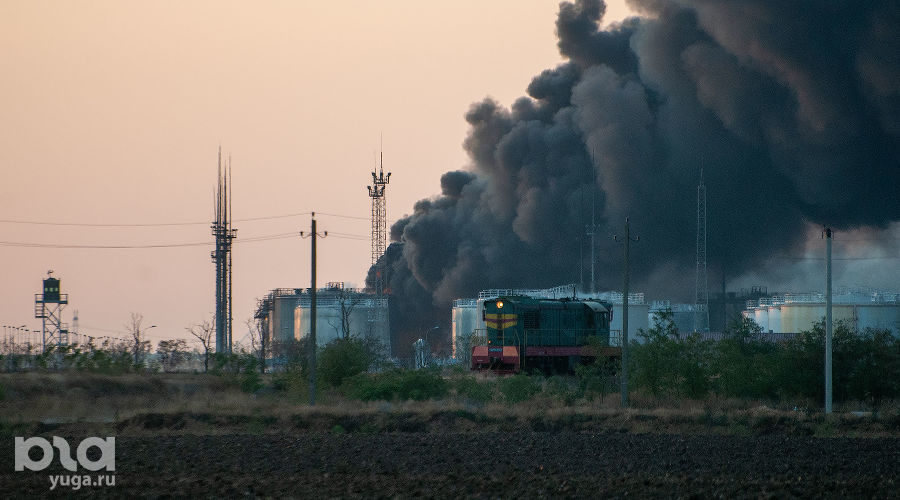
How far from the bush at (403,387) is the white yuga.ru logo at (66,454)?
460 inches

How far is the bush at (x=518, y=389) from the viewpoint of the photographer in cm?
3241

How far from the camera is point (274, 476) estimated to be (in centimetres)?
1670

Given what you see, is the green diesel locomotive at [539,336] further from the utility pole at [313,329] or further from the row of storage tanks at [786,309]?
the row of storage tanks at [786,309]

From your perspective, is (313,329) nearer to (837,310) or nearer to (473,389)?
(473,389)

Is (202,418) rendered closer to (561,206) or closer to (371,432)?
(371,432)

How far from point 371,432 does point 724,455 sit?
10352 millimetres

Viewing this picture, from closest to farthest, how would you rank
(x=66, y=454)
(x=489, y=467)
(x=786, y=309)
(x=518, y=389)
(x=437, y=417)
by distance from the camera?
1. (x=489, y=467)
2. (x=66, y=454)
3. (x=437, y=417)
4. (x=518, y=389)
5. (x=786, y=309)

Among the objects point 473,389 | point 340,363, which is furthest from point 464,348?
point 473,389

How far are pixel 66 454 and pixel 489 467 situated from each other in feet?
28.1

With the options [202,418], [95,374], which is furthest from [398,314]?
[202,418]

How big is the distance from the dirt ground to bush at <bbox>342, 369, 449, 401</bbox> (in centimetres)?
881

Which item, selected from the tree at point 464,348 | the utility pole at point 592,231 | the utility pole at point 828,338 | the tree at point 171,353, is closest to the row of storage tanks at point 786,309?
the utility pole at point 592,231

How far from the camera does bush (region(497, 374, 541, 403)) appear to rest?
1276 inches

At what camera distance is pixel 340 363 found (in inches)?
1451
